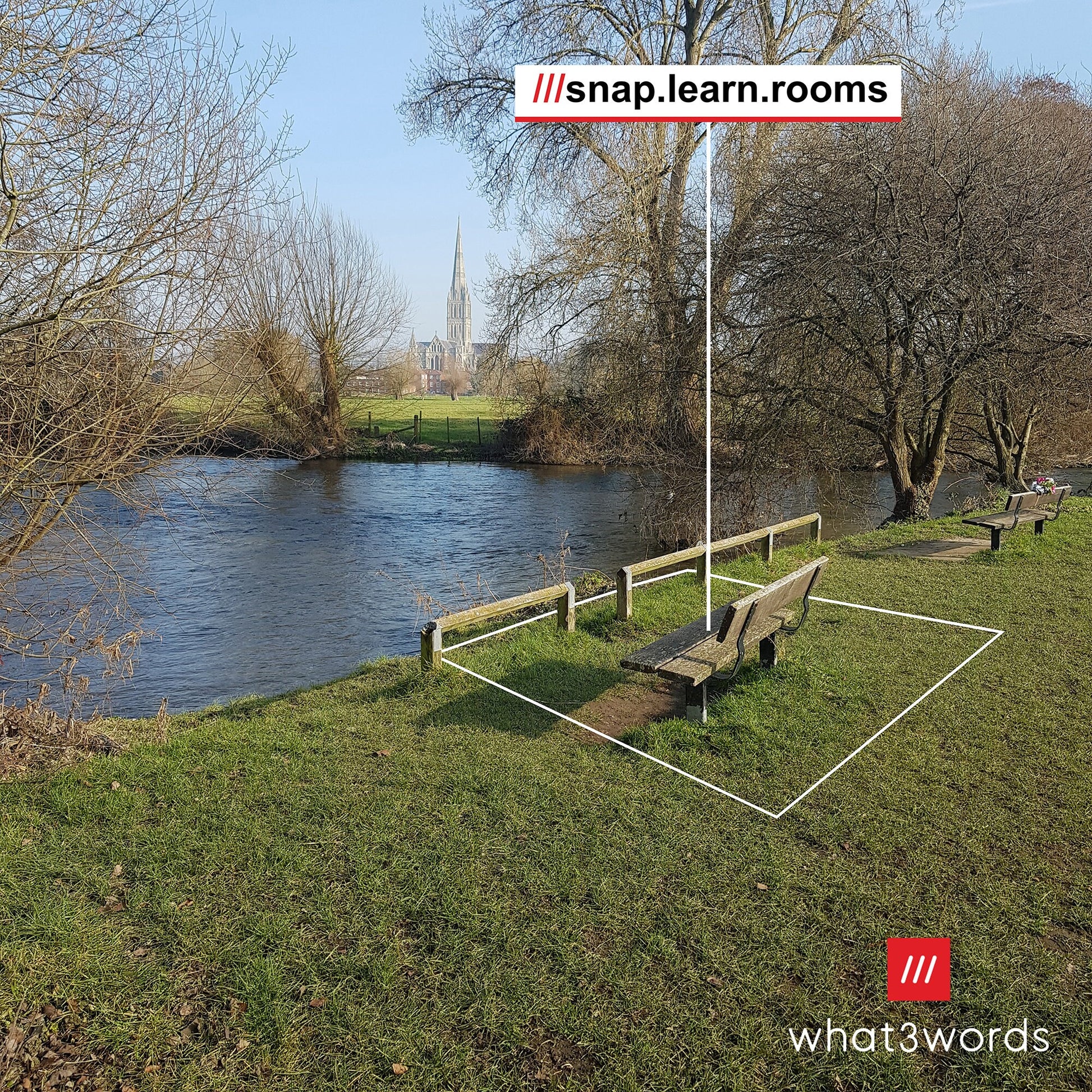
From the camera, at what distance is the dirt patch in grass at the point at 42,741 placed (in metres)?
5.76

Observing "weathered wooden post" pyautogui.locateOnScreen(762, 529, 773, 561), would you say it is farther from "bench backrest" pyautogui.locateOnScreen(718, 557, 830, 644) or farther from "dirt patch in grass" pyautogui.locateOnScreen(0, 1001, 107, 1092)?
"dirt patch in grass" pyautogui.locateOnScreen(0, 1001, 107, 1092)

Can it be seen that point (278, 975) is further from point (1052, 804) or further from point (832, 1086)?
point (1052, 804)

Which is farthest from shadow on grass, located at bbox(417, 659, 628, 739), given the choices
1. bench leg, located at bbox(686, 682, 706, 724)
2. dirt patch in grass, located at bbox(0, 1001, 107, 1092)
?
dirt patch in grass, located at bbox(0, 1001, 107, 1092)

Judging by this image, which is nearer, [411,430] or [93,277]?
[93,277]

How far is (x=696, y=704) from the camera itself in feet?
20.4

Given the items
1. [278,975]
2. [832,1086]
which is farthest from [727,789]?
[278,975]

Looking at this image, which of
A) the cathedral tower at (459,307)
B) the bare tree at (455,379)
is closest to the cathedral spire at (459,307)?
the cathedral tower at (459,307)

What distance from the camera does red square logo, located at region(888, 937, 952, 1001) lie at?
354 centimetres

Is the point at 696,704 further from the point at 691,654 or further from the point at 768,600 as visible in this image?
the point at 768,600

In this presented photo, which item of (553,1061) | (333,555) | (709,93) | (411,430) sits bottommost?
(553,1061)

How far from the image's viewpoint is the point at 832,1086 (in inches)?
123

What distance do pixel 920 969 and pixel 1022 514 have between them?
34.0 ft

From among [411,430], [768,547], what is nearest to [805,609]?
[768,547]

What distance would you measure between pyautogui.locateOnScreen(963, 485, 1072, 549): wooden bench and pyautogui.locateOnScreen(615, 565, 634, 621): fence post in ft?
19.0
